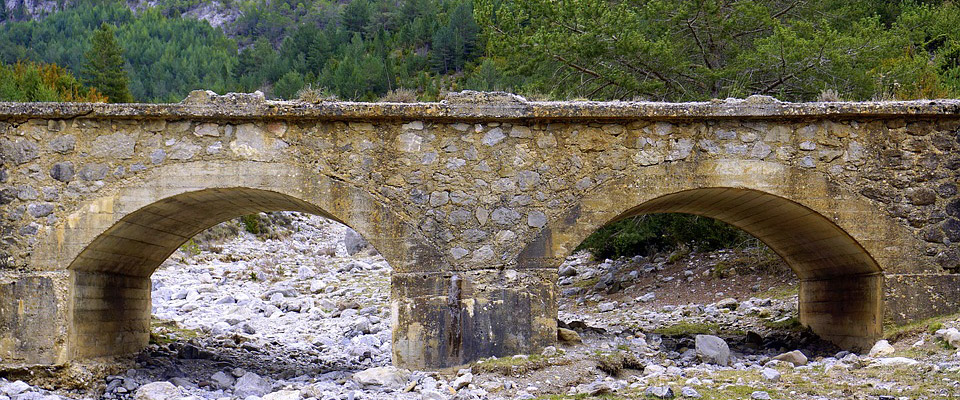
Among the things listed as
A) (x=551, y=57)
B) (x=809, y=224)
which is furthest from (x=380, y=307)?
(x=809, y=224)

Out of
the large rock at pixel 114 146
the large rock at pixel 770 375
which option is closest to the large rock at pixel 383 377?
the large rock at pixel 114 146

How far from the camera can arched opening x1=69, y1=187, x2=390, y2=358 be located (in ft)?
29.5

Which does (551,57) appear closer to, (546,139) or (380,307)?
(380,307)

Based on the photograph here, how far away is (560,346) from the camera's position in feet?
30.0

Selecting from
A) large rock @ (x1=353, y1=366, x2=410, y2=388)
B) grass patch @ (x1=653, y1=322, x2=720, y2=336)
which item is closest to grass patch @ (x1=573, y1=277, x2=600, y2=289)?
grass patch @ (x1=653, y1=322, x2=720, y2=336)

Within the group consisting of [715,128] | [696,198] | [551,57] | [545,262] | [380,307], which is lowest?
[380,307]

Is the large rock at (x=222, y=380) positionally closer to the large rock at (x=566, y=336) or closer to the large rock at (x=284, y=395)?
the large rock at (x=284, y=395)

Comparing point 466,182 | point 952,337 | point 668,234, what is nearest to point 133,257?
point 466,182

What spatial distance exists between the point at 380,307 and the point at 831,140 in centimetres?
846

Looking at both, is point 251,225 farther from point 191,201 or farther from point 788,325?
point 788,325

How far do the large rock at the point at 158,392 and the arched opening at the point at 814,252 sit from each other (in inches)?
150

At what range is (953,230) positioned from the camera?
30.1 feet

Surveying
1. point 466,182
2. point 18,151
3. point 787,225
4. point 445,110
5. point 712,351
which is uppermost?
point 445,110

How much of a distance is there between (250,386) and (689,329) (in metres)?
5.83
